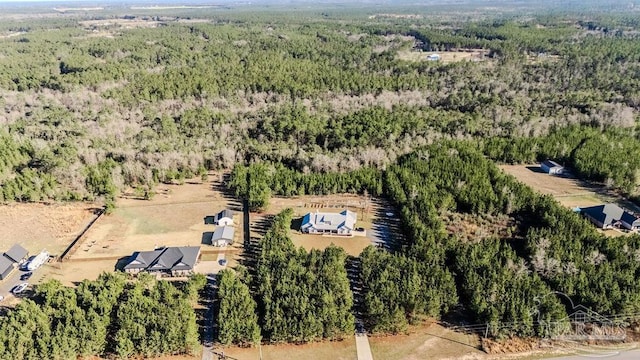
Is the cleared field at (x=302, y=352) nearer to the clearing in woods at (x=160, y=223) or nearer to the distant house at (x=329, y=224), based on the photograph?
the clearing in woods at (x=160, y=223)

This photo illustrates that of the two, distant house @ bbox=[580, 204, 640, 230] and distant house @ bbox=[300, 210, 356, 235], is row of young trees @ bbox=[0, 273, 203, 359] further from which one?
distant house @ bbox=[580, 204, 640, 230]

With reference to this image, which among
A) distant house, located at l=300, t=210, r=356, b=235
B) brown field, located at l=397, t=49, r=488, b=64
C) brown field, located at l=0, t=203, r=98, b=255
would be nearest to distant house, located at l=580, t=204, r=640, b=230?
distant house, located at l=300, t=210, r=356, b=235

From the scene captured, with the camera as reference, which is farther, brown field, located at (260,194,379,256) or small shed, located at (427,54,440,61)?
small shed, located at (427,54,440,61)

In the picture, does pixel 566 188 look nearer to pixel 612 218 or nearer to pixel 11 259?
pixel 612 218

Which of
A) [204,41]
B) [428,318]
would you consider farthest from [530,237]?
[204,41]

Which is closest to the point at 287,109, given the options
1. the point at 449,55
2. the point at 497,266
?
the point at 497,266

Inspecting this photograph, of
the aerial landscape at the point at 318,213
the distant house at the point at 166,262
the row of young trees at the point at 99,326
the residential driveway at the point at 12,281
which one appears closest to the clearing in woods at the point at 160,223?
the aerial landscape at the point at 318,213
